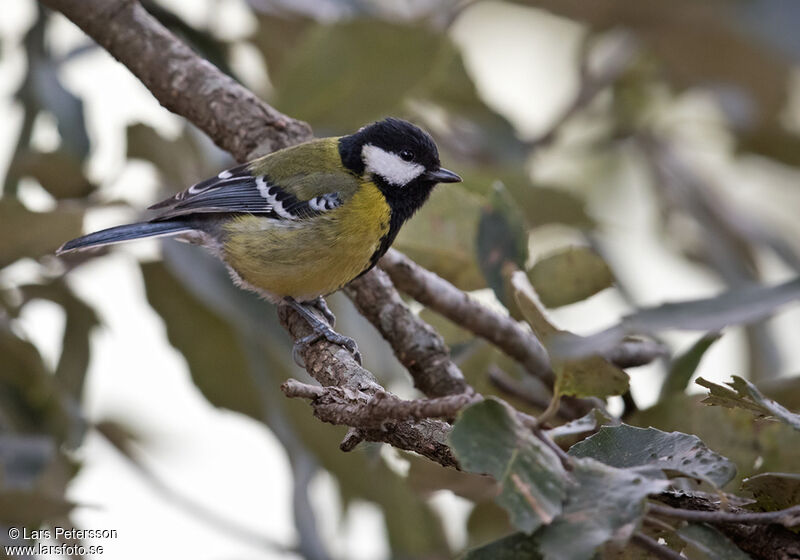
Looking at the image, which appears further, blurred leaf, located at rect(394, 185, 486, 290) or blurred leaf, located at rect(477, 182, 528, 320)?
blurred leaf, located at rect(394, 185, 486, 290)

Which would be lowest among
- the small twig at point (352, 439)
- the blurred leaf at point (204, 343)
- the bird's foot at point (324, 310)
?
the blurred leaf at point (204, 343)

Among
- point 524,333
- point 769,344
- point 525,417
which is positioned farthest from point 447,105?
point 525,417

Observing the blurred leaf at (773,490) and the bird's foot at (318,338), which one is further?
the bird's foot at (318,338)

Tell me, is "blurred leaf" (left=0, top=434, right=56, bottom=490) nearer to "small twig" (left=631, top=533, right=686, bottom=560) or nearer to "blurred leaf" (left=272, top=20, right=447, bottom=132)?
"blurred leaf" (left=272, top=20, right=447, bottom=132)

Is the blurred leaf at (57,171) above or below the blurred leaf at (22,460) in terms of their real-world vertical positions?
above

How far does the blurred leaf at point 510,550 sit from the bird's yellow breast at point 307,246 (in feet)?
3.42

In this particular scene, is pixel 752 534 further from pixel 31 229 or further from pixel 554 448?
pixel 31 229

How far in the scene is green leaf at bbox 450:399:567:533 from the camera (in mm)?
966

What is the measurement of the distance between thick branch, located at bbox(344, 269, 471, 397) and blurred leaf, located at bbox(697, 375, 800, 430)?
Answer: 65 centimetres

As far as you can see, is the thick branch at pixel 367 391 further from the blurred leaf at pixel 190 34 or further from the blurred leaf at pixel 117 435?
the blurred leaf at pixel 190 34

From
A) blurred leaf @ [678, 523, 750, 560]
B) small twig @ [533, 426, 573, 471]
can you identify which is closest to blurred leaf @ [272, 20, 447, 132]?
small twig @ [533, 426, 573, 471]

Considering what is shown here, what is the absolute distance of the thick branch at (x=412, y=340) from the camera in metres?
1.80

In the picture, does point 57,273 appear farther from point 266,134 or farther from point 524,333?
point 524,333

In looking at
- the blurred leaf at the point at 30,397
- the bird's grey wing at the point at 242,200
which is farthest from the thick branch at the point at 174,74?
the blurred leaf at the point at 30,397
